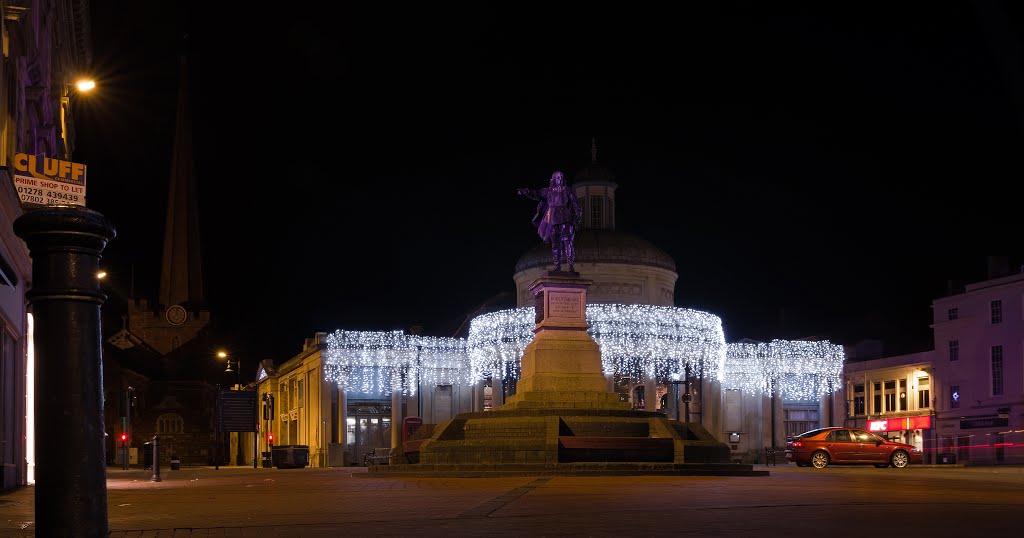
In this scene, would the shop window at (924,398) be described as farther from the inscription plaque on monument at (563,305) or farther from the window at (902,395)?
the inscription plaque on monument at (563,305)

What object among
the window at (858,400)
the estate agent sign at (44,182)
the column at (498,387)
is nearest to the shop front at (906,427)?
the window at (858,400)

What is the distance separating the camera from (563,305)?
35000 millimetres

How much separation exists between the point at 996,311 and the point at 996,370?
3004mm

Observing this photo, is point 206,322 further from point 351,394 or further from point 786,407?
point 786,407

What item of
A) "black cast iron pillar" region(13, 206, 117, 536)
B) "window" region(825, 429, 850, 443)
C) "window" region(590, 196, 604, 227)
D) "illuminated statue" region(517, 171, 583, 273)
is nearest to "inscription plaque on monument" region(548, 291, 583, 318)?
"illuminated statue" region(517, 171, 583, 273)

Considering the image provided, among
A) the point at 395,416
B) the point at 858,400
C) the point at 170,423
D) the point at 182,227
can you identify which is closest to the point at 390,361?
the point at 395,416

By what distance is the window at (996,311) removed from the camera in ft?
204

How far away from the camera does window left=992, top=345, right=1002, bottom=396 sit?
61.7 m

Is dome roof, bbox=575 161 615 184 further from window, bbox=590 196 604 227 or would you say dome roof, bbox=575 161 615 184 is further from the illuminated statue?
the illuminated statue

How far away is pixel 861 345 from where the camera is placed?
7744cm

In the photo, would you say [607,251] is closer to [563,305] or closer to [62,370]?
[563,305]

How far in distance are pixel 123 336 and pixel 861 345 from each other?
233ft

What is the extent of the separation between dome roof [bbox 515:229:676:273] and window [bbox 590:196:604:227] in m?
2.06

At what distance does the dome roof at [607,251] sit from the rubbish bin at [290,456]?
2107 cm
